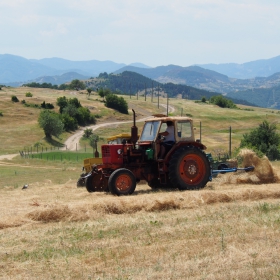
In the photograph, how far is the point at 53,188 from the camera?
59.3ft

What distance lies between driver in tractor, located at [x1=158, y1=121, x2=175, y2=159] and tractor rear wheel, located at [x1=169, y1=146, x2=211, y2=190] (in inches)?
18.1

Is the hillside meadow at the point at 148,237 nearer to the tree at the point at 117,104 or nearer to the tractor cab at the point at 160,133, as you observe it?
the tractor cab at the point at 160,133

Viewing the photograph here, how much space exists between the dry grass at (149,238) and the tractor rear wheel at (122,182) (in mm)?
1585

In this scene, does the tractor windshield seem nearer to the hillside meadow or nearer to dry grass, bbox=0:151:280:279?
the hillside meadow

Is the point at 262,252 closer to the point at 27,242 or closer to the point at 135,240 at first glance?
the point at 135,240

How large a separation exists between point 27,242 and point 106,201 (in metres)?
3.00

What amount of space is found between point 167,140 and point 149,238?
6662mm

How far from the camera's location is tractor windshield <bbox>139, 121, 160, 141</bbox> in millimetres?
14562

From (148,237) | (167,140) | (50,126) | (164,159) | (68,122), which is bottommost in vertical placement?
(50,126)

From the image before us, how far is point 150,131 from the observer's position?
48.5 ft

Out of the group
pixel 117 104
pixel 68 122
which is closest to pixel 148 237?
pixel 68 122

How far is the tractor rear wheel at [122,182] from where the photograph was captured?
43.8ft

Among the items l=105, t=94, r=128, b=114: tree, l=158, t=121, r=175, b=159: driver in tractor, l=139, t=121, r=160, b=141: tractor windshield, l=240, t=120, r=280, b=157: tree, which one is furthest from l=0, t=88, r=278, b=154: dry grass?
l=158, t=121, r=175, b=159: driver in tractor

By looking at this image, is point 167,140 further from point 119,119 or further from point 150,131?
point 119,119
